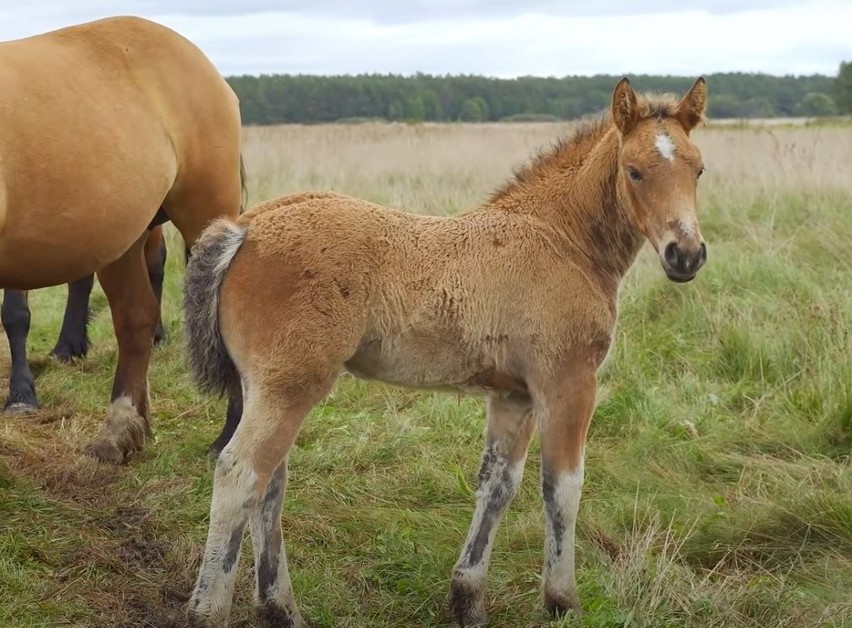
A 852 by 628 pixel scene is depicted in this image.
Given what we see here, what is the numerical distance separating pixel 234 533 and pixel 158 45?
2.93 metres

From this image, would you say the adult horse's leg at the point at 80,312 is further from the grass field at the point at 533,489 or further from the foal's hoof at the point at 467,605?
the foal's hoof at the point at 467,605

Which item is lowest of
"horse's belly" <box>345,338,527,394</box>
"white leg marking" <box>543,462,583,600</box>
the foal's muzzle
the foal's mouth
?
"white leg marking" <box>543,462,583,600</box>

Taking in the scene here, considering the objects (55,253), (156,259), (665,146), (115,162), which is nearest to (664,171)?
A: (665,146)

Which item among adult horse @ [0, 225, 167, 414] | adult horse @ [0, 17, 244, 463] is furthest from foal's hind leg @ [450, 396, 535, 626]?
adult horse @ [0, 225, 167, 414]

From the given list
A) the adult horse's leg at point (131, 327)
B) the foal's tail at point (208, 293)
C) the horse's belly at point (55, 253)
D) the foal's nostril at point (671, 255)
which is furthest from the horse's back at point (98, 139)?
the foal's nostril at point (671, 255)

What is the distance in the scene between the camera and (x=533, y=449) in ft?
17.1

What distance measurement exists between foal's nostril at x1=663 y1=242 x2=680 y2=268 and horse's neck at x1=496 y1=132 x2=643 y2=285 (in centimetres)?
37

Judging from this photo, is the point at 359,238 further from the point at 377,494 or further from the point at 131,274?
the point at 131,274

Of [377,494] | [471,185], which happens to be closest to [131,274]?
[377,494]

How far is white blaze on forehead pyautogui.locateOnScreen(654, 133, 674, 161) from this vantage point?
3.55 m

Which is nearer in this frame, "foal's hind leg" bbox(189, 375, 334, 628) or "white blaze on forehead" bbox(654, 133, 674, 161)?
"foal's hind leg" bbox(189, 375, 334, 628)

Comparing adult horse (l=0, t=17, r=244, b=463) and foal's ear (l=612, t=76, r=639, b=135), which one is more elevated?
foal's ear (l=612, t=76, r=639, b=135)

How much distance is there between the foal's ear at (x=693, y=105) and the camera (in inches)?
147

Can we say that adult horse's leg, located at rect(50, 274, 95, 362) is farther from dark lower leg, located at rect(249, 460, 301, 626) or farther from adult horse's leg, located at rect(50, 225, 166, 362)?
dark lower leg, located at rect(249, 460, 301, 626)
